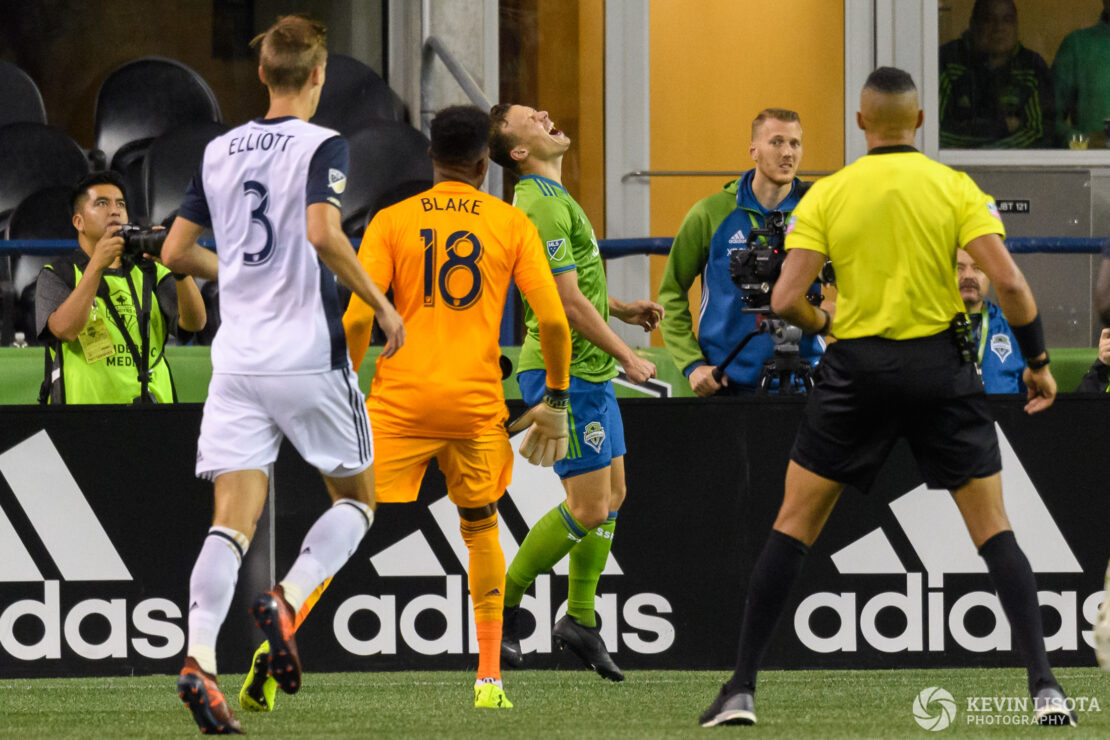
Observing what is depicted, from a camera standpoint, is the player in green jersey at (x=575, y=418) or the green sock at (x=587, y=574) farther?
the green sock at (x=587, y=574)

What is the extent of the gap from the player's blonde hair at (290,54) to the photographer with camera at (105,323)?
2177 millimetres

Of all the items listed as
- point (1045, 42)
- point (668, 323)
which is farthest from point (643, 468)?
point (1045, 42)

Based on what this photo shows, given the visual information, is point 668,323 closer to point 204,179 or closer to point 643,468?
point 643,468

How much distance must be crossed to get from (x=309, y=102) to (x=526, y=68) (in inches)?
281

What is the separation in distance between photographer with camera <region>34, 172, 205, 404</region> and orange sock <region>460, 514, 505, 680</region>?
1.91 metres

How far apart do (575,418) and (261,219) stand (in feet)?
6.20

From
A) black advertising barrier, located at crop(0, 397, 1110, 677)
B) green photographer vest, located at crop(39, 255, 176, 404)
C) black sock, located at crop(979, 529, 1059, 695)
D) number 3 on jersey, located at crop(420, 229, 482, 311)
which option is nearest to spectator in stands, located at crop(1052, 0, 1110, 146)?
black advertising barrier, located at crop(0, 397, 1110, 677)

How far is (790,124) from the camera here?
22.3ft

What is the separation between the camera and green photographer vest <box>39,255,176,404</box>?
7.07 m

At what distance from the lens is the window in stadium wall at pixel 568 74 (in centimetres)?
1159

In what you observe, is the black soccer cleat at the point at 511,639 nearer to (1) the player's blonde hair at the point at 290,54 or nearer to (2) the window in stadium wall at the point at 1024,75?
(1) the player's blonde hair at the point at 290,54

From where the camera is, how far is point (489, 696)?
5512 mm

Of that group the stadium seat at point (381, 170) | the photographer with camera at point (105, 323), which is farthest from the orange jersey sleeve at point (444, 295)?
the stadium seat at point (381, 170)

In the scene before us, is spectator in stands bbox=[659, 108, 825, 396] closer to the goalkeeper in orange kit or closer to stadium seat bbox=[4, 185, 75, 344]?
the goalkeeper in orange kit
